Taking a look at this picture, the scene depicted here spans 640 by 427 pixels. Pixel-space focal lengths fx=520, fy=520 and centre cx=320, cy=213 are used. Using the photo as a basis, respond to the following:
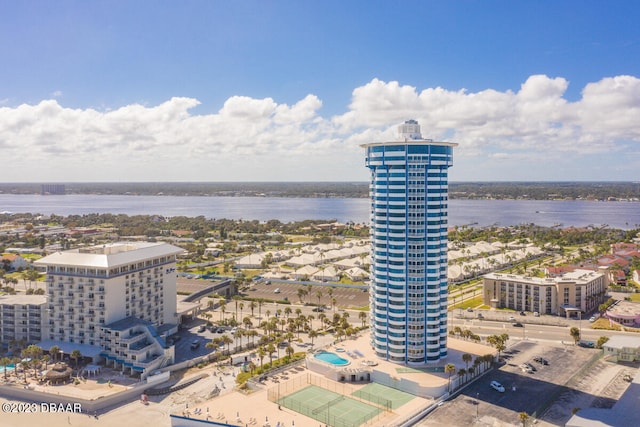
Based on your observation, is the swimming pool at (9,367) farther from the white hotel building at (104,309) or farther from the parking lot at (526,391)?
the parking lot at (526,391)

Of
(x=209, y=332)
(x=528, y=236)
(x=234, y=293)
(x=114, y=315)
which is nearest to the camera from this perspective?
(x=114, y=315)

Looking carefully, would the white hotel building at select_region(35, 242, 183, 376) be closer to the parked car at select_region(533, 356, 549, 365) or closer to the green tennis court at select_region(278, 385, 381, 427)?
the green tennis court at select_region(278, 385, 381, 427)

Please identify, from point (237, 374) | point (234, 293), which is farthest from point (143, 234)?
point (237, 374)

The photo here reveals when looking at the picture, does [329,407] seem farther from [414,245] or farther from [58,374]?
[58,374]

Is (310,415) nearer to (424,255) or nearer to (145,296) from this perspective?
(424,255)

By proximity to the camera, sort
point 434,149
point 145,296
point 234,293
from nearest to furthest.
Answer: point 434,149 < point 145,296 < point 234,293

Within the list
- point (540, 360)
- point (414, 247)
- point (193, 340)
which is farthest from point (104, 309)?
point (540, 360)
